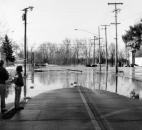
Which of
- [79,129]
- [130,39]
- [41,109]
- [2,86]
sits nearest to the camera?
[79,129]

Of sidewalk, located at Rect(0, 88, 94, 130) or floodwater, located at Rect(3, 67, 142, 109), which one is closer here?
sidewalk, located at Rect(0, 88, 94, 130)

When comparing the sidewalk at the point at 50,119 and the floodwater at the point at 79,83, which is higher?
the sidewalk at the point at 50,119

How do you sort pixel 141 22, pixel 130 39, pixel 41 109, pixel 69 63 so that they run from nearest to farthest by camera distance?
pixel 41 109 → pixel 141 22 → pixel 130 39 → pixel 69 63

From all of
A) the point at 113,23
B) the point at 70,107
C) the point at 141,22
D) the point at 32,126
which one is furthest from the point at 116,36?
the point at 32,126

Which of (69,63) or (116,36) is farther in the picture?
→ (69,63)

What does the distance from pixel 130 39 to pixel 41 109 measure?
8170 cm

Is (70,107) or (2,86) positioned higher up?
(2,86)

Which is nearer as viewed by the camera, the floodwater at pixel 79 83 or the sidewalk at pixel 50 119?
the sidewalk at pixel 50 119

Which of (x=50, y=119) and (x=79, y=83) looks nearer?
(x=50, y=119)

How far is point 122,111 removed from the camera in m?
14.2

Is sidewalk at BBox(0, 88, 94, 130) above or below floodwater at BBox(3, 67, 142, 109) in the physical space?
above

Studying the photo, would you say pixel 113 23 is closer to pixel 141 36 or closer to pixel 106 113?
pixel 141 36

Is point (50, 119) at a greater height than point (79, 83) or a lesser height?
greater

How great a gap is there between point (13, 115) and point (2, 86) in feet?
3.78
